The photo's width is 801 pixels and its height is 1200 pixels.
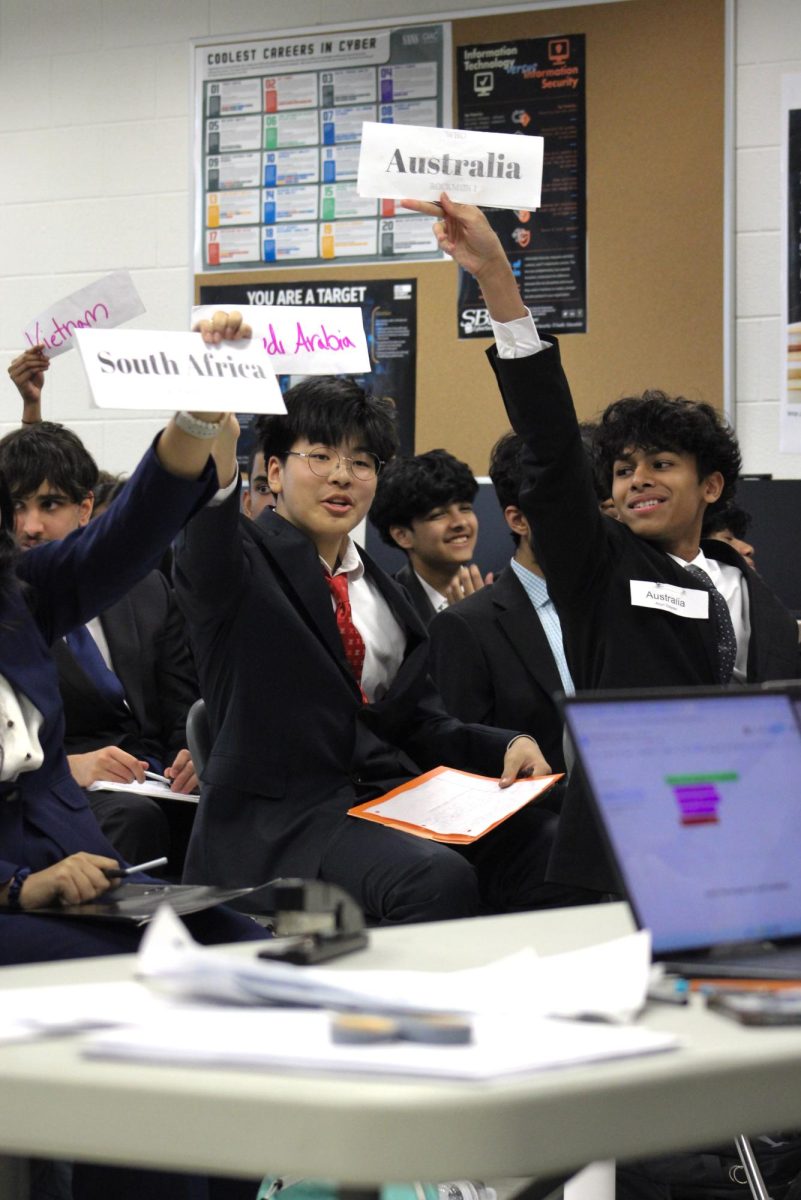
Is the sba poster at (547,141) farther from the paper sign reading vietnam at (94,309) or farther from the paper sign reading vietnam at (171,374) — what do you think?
the paper sign reading vietnam at (171,374)

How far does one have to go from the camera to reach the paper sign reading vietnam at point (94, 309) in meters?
2.59

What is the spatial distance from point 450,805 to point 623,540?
532 mm

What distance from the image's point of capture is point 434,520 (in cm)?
412

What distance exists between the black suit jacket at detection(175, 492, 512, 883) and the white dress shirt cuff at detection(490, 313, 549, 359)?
0.51m

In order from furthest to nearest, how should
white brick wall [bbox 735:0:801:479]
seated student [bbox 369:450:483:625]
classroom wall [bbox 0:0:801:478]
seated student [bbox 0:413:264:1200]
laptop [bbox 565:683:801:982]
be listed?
classroom wall [bbox 0:0:801:478] → white brick wall [bbox 735:0:801:479] → seated student [bbox 369:450:483:625] → seated student [bbox 0:413:264:1200] → laptop [bbox 565:683:801:982]

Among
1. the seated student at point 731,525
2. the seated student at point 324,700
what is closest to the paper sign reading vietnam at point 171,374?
the seated student at point 324,700

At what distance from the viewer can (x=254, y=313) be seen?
5.98 feet

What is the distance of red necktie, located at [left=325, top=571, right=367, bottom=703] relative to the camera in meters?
2.51

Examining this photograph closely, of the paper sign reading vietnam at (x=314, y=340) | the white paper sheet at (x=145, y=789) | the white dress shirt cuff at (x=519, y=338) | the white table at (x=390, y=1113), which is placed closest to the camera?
the white table at (x=390, y=1113)

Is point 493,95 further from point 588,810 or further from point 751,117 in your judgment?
point 588,810

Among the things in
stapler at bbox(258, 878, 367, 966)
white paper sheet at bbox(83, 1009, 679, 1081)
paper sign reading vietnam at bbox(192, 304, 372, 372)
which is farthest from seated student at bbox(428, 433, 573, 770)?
white paper sheet at bbox(83, 1009, 679, 1081)

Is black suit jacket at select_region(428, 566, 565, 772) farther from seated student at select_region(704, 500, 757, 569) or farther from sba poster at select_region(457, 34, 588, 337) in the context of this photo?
sba poster at select_region(457, 34, 588, 337)

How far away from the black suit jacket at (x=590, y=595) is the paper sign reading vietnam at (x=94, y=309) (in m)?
0.81

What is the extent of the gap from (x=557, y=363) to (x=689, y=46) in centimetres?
276
